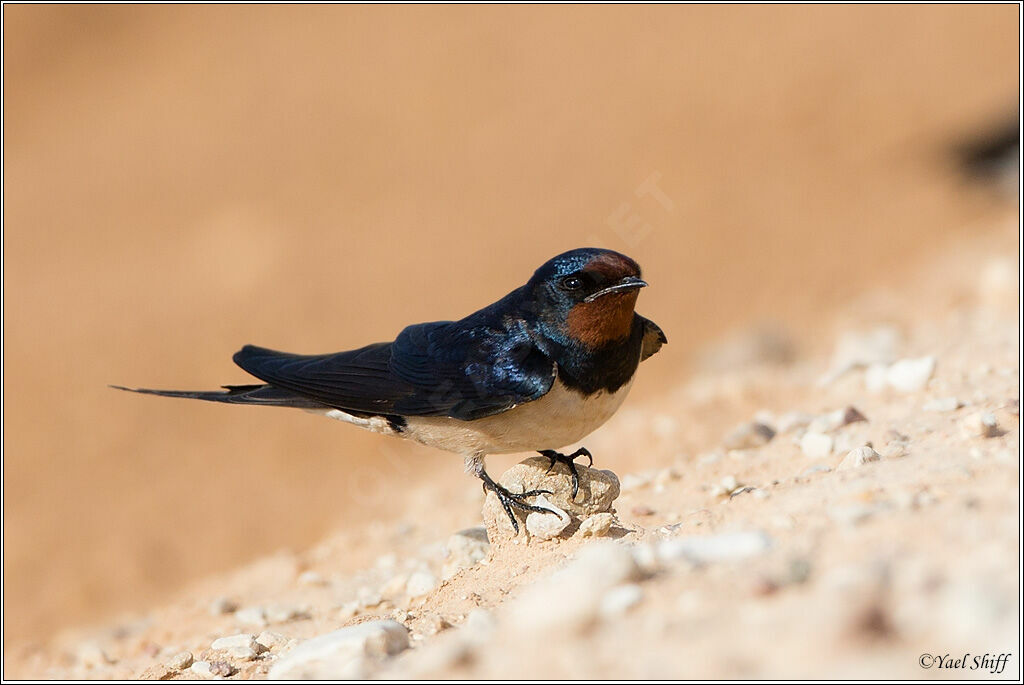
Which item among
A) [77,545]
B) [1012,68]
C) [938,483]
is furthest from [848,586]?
[1012,68]

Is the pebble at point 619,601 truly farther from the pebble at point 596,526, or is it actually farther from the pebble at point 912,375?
the pebble at point 912,375

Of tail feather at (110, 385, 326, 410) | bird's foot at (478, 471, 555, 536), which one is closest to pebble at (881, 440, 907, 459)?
bird's foot at (478, 471, 555, 536)

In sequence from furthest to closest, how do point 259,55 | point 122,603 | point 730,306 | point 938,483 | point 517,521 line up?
point 259,55 < point 730,306 < point 122,603 < point 517,521 < point 938,483

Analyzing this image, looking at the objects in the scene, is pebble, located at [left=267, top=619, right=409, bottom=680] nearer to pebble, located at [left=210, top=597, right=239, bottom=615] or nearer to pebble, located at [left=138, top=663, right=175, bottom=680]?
pebble, located at [left=138, top=663, right=175, bottom=680]

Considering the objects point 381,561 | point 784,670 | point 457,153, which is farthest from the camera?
point 457,153

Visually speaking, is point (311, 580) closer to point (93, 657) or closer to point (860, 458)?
point (93, 657)

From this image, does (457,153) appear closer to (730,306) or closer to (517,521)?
(730,306)

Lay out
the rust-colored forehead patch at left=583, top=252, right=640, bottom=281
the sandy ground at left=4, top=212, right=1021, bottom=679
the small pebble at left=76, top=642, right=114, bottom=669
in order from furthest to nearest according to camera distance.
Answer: the small pebble at left=76, top=642, right=114, bottom=669, the rust-colored forehead patch at left=583, top=252, right=640, bottom=281, the sandy ground at left=4, top=212, right=1021, bottom=679

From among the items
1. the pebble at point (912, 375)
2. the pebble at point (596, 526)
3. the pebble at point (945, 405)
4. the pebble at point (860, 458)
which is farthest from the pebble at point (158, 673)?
the pebble at point (912, 375)
